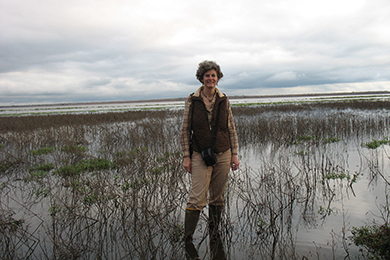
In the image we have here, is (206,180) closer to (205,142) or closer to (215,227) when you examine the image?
(205,142)

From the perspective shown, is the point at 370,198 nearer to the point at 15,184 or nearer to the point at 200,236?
the point at 200,236

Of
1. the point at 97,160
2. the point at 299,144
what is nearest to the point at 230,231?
the point at 97,160

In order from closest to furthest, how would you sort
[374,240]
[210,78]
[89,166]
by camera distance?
[210,78] → [374,240] → [89,166]

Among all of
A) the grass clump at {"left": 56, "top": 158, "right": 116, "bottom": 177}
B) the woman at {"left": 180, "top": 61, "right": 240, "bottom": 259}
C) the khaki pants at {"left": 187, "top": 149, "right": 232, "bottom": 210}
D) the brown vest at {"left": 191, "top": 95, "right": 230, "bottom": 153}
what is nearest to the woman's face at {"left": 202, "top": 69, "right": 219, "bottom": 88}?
the woman at {"left": 180, "top": 61, "right": 240, "bottom": 259}

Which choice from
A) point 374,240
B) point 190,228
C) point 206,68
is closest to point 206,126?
point 206,68

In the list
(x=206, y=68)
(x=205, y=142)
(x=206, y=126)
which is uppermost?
(x=206, y=68)

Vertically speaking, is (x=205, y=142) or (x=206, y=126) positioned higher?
(x=206, y=126)

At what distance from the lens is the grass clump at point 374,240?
267 cm

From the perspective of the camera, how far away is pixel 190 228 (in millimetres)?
2684

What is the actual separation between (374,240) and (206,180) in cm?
214

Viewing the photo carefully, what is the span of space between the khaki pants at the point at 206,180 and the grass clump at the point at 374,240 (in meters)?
1.80

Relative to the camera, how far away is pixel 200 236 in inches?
129

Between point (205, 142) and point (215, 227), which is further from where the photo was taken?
point (215, 227)

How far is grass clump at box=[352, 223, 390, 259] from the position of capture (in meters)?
2.67
